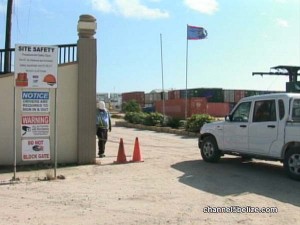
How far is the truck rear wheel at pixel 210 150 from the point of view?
44.2 ft

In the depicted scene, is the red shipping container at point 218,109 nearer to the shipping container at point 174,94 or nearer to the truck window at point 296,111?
the shipping container at point 174,94

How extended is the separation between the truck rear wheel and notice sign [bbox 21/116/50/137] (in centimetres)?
471

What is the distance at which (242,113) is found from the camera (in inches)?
496

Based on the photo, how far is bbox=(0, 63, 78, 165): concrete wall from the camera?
12.8 m

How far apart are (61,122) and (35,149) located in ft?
6.52

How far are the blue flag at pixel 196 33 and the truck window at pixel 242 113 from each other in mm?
19817

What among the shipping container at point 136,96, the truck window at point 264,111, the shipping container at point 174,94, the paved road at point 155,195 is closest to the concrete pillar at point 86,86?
the paved road at point 155,195

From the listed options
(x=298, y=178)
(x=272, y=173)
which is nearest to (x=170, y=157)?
(x=272, y=173)

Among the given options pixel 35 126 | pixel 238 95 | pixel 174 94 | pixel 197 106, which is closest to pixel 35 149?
pixel 35 126

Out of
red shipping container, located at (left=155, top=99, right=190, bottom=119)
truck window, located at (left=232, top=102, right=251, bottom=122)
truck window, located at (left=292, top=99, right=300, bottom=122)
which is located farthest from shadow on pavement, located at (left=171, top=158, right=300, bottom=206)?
red shipping container, located at (left=155, top=99, right=190, bottom=119)

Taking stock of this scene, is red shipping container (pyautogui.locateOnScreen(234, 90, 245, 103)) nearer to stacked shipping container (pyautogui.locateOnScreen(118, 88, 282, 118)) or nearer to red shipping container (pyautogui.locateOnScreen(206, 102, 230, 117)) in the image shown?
stacked shipping container (pyautogui.locateOnScreen(118, 88, 282, 118))

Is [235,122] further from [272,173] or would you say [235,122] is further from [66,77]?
[66,77]

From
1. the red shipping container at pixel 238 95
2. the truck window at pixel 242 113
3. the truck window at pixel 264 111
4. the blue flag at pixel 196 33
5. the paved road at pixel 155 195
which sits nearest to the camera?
the paved road at pixel 155 195

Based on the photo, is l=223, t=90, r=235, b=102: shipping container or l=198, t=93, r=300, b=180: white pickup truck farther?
l=223, t=90, r=235, b=102: shipping container
